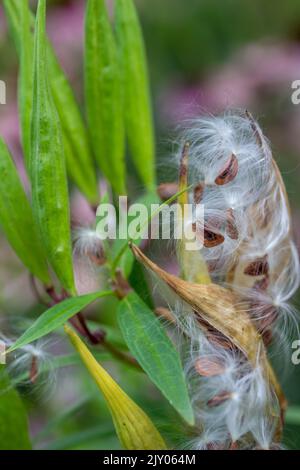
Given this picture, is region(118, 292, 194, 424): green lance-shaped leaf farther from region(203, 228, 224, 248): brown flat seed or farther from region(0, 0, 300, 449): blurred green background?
region(0, 0, 300, 449): blurred green background

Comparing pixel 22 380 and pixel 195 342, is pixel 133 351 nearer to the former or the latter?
pixel 195 342

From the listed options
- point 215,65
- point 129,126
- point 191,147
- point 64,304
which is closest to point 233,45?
point 215,65

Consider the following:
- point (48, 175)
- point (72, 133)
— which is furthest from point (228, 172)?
point (72, 133)

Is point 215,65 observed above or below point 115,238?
above

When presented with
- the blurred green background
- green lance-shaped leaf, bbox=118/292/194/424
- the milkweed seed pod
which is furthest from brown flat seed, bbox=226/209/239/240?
the blurred green background

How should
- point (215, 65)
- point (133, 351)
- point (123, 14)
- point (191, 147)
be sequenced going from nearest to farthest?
point (133, 351) → point (191, 147) → point (123, 14) → point (215, 65)

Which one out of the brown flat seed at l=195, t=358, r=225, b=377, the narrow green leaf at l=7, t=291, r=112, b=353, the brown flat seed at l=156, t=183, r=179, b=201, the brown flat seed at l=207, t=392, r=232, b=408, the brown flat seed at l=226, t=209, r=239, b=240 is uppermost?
the brown flat seed at l=156, t=183, r=179, b=201

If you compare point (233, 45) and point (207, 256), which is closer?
point (207, 256)

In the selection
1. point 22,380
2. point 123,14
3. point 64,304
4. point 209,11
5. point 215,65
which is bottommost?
point 22,380
